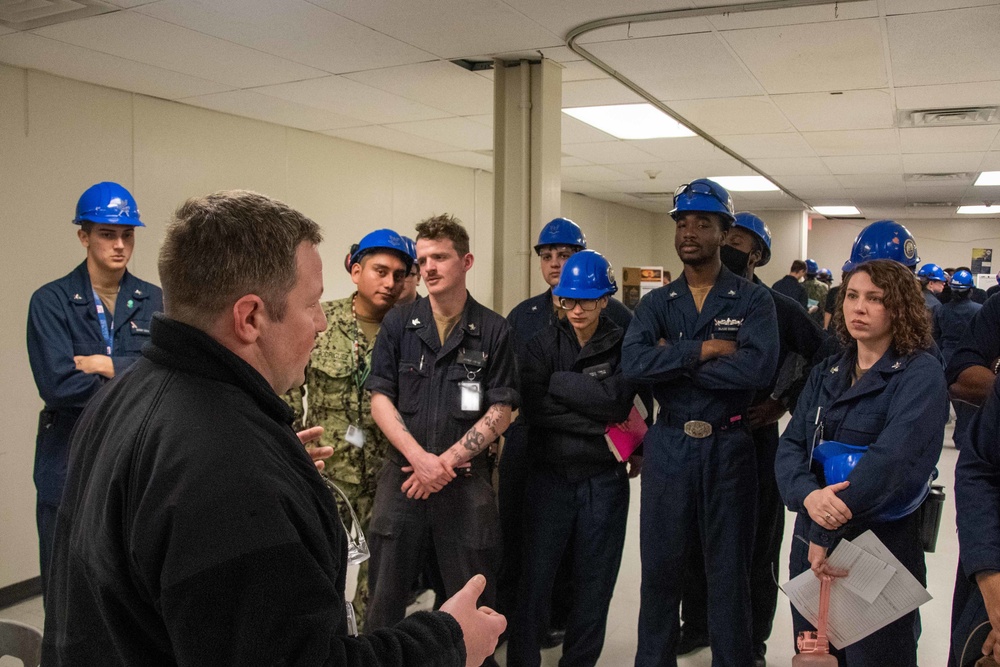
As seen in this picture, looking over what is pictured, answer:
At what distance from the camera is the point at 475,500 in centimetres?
271

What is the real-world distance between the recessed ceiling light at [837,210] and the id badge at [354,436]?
10542mm

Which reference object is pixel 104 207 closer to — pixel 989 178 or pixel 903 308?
pixel 903 308

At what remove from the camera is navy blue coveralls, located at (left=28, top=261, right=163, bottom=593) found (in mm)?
2771

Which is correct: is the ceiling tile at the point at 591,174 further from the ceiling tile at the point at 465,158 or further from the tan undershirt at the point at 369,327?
the tan undershirt at the point at 369,327

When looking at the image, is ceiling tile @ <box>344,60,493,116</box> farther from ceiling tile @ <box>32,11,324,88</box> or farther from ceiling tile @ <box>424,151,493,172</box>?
ceiling tile @ <box>424,151,493,172</box>

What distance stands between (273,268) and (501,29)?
2601 mm

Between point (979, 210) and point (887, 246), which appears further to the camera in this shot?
point (979, 210)

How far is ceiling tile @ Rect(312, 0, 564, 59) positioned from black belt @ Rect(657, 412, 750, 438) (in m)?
1.75

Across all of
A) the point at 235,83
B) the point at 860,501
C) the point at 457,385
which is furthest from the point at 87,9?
the point at 860,501

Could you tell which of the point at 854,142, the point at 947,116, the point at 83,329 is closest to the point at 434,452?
the point at 83,329

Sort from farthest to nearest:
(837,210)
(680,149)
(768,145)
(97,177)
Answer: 1. (837,210)
2. (680,149)
3. (768,145)
4. (97,177)

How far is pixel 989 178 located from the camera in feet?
26.3

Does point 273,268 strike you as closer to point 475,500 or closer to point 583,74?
point 475,500

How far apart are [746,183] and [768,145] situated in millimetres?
2685
